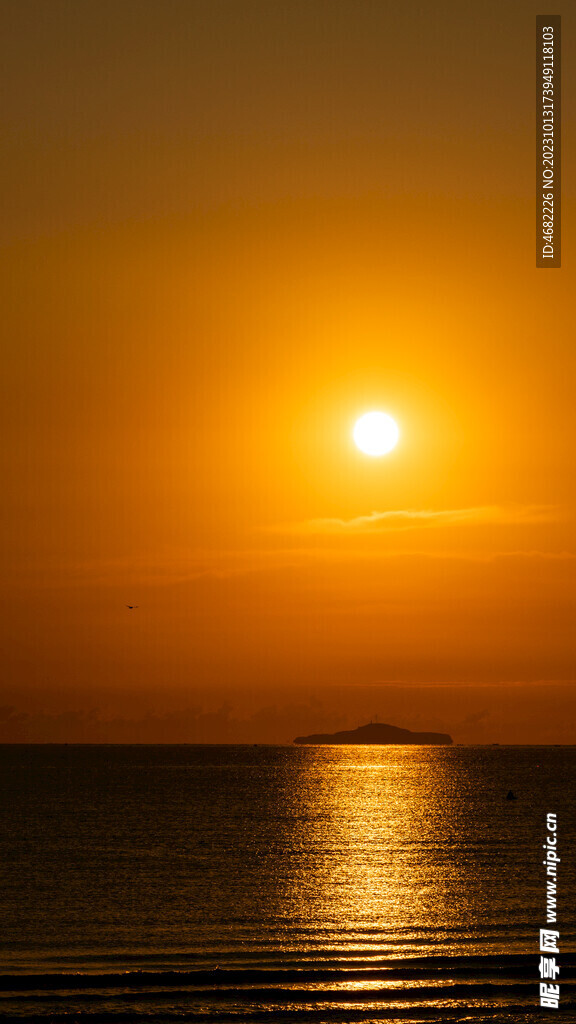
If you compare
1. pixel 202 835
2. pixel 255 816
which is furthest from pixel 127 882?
pixel 255 816

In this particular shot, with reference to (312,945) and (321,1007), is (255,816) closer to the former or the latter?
(312,945)

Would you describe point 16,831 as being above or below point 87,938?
above

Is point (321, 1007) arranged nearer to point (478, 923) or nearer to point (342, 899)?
point (478, 923)

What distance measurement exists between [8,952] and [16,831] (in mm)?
80020

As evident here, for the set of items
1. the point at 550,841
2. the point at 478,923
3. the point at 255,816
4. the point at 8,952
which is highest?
the point at 255,816

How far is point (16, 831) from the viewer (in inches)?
5379

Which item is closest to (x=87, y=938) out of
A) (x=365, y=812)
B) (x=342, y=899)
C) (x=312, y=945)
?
(x=312, y=945)

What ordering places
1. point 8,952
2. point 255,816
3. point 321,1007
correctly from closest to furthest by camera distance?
point 321,1007 → point 8,952 → point 255,816

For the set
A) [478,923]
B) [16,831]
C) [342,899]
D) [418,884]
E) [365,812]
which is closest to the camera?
[478,923]

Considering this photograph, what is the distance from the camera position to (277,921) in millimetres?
72125

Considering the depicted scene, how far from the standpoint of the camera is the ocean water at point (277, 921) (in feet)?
148

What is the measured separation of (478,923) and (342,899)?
45.1 ft

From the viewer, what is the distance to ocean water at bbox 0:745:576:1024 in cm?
4509

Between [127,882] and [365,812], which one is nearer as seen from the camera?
[127,882]
